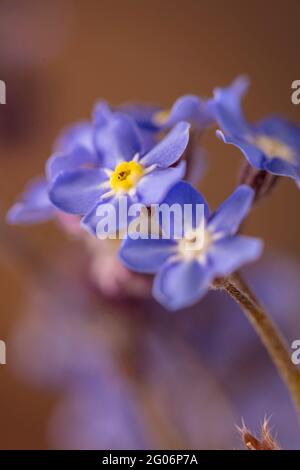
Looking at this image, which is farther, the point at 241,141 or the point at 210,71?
the point at 210,71

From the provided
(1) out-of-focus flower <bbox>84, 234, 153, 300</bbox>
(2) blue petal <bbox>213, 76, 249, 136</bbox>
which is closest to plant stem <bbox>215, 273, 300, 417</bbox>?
(2) blue petal <bbox>213, 76, 249, 136</bbox>

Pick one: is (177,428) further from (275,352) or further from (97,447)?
(275,352)

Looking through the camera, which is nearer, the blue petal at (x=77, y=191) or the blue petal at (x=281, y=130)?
the blue petal at (x=77, y=191)

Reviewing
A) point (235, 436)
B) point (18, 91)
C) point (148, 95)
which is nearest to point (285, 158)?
point (235, 436)

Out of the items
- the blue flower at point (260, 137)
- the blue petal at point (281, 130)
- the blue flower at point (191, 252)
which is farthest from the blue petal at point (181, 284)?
the blue petal at point (281, 130)

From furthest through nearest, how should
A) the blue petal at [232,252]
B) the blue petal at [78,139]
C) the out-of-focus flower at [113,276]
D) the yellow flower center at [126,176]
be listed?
the out-of-focus flower at [113,276]
the blue petal at [78,139]
the yellow flower center at [126,176]
the blue petal at [232,252]

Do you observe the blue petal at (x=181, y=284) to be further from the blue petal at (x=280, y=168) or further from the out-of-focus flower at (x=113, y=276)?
the out-of-focus flower at (x=113, y=276)
